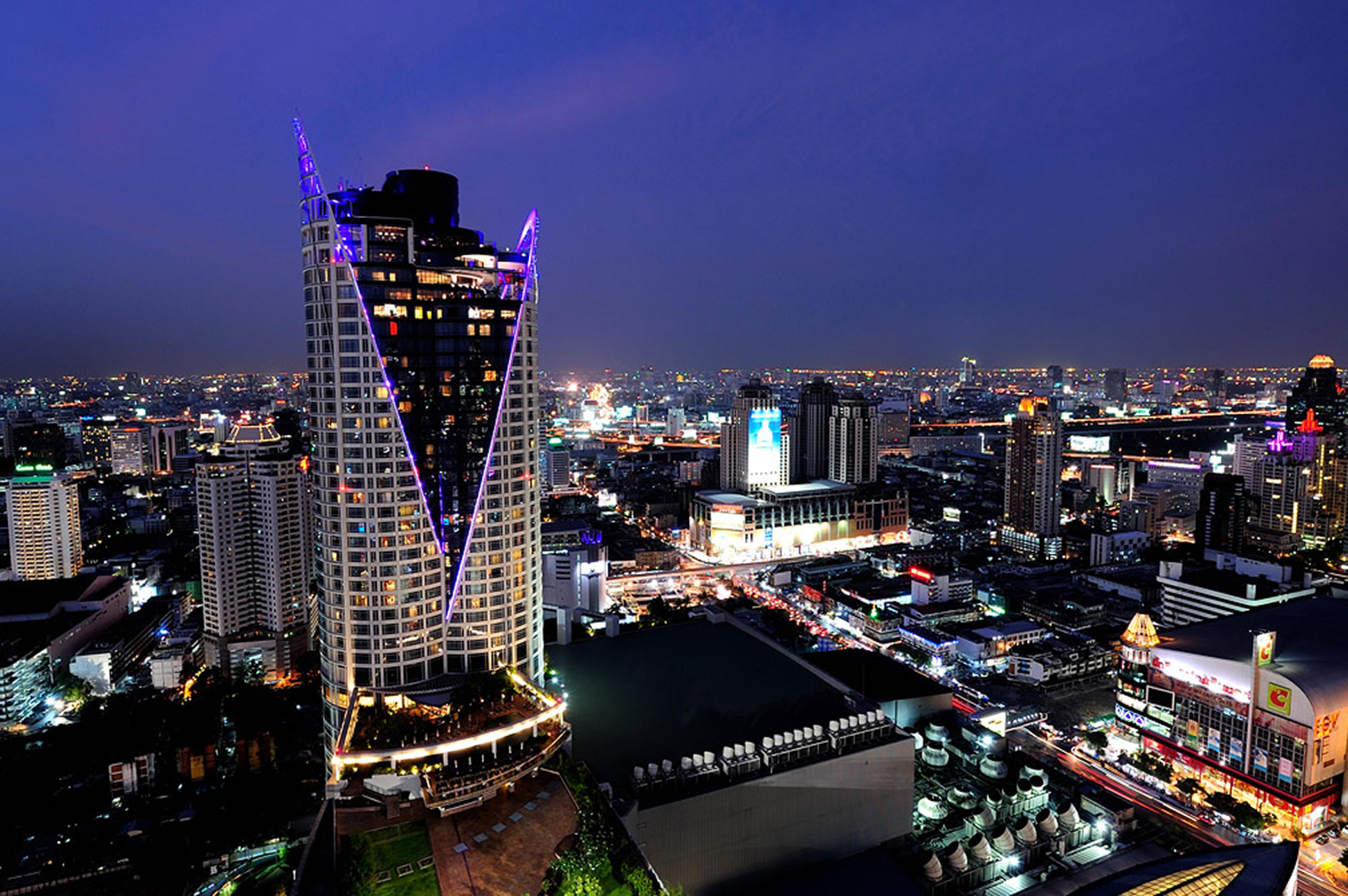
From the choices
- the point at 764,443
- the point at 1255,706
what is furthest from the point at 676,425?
the point at 1255,706

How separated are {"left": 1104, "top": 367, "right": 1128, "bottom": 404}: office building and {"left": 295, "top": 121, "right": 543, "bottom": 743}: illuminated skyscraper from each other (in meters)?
134

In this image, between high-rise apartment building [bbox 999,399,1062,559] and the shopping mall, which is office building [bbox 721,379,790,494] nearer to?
high-rise apartment building [bbox 999,399,1062,559]

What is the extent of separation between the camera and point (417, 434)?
1925 centimetres

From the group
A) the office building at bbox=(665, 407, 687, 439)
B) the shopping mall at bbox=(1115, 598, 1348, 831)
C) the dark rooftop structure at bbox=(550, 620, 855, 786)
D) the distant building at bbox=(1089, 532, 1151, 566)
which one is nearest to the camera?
the dark rooftop structure at bbox=(550, 620, 855, 786)

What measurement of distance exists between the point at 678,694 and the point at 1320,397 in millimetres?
65142

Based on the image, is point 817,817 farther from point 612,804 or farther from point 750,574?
point 750,574

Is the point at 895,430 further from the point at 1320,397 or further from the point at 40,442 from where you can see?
the point at 40,442

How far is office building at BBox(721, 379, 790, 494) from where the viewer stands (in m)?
54.7

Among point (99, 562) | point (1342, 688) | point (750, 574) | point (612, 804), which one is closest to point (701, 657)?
point (612, 804)

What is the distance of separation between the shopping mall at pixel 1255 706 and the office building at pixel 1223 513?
64.1 feet

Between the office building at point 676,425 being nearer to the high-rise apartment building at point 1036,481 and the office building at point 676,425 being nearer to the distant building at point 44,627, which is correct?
the high-rise apartment building at point 1036,481

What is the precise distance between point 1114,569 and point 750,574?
19.7 meters

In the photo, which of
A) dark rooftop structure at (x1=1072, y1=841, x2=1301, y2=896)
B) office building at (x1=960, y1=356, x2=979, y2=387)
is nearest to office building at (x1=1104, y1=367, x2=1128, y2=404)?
office building at (x1=960, y1=356, x2=979, y2=387)

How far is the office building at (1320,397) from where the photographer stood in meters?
59.9
